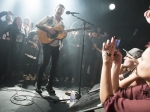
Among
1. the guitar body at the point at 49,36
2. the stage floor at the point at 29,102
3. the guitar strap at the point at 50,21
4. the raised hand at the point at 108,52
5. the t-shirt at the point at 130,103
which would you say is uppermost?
the guitar strap at the point at 50,21

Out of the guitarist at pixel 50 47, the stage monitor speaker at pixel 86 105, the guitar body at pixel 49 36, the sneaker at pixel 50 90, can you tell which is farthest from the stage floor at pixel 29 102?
the guitar body at pixel 49 36

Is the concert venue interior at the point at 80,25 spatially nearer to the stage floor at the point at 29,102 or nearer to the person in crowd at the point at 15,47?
the person in crowd at the point at 15,47

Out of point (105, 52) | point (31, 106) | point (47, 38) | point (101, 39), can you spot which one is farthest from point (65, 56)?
point (105, 52)

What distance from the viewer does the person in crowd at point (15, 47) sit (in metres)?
5.39

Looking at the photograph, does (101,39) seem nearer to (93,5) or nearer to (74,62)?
(74,62)

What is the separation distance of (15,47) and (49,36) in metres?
2.09

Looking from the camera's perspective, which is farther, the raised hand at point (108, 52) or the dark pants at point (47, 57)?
the dark pants at point (47, 57)

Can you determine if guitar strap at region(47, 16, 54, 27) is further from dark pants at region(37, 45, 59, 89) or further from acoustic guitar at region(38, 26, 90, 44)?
dark pants at region(37, 45, 59, 89)

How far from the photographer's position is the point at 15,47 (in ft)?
18.6

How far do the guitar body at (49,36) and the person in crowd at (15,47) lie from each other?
1.67 metres

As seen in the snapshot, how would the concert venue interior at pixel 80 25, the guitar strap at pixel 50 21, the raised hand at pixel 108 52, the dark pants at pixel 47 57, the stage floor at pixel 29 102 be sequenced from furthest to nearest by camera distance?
the concert venue interior at pixel 80 25 → the guitar strap at pixel 50 21 → the dark pants at pixel 47 57 → the stage floor at pixel 29 102 → the raised hand at pixel 108 52

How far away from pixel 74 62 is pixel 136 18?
19.9ft

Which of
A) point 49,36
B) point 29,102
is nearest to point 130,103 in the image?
point 29,102

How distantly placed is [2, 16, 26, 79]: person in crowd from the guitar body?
1675 mm
